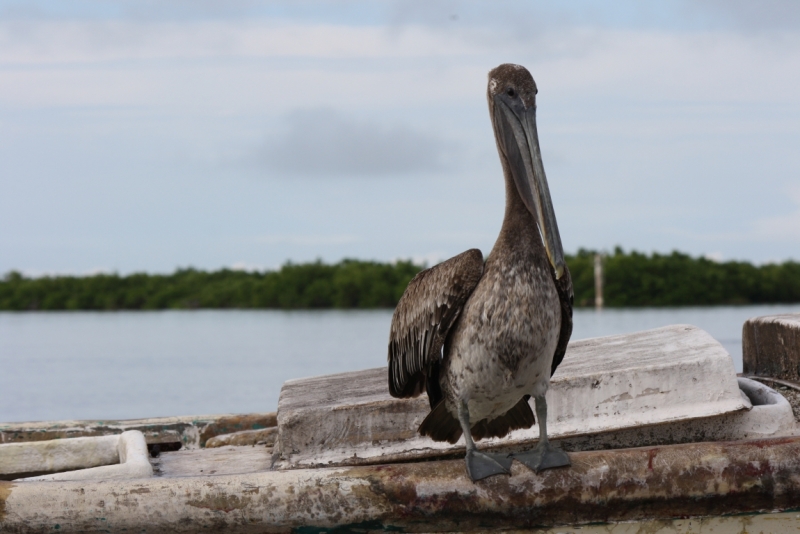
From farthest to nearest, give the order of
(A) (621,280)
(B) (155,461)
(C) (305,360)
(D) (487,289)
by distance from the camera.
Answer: (A) (621,280) → (C) (305,360) → (B) (155,461) → (D) (487,289)

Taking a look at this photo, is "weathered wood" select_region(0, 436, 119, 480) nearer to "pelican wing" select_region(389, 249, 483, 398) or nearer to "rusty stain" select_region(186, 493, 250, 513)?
"rusty stain" select_region(186, 493, 250, 513)

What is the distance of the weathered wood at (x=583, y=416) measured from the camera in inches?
165

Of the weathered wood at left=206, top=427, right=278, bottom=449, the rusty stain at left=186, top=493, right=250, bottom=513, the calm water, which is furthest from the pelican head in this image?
the calm water

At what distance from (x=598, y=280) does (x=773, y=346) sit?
132ft

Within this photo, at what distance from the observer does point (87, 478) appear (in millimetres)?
4055

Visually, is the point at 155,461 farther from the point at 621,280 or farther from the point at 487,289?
the point at 621,280

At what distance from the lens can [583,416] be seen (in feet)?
13.9

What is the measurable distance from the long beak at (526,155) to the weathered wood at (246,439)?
246 centimetres

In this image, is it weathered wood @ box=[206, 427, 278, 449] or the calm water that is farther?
the calm water

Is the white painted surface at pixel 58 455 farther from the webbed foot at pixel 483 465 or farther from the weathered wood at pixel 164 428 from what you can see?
the webbed foot at pixel 483 465

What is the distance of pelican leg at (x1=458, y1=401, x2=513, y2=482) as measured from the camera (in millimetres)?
3578

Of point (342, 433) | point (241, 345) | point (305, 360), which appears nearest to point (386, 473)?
point (342, 433)

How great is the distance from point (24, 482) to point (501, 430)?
6.43 feet

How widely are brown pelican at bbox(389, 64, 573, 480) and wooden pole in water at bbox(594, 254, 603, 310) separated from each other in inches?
1642
